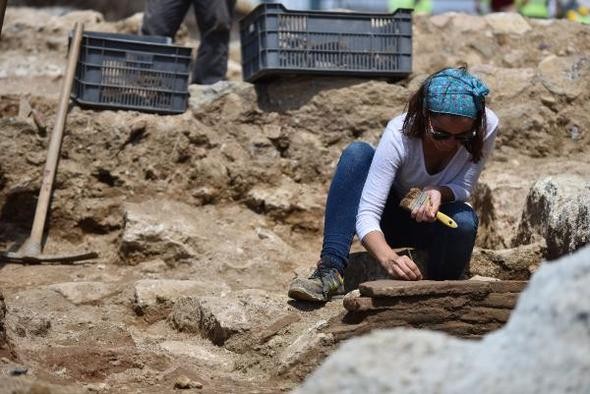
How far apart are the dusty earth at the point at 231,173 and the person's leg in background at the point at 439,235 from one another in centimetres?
41

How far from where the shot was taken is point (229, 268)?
5.03 m

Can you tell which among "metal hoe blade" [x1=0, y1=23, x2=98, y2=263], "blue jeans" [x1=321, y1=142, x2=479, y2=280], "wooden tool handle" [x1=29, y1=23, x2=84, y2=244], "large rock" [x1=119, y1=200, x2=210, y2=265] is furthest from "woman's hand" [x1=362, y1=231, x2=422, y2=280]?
"wooden tool handle" [x1=29, y1=23, x2=84, y2=244]

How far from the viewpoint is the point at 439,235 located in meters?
4.09

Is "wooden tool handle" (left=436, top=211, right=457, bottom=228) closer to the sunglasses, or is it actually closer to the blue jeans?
the blue jeans

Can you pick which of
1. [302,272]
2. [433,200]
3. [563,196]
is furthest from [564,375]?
[302,272]

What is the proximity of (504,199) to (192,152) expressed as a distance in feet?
5.49

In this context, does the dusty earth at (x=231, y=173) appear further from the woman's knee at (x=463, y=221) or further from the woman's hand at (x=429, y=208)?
the woman's hand at (x=429, y=208)

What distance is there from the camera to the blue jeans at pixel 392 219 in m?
4.05

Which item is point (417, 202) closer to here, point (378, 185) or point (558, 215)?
point (378, 185)

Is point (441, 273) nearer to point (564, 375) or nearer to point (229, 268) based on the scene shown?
point (229, 268)

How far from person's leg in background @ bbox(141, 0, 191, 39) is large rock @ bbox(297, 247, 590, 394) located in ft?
13.8

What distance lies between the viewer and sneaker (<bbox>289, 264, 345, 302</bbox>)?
13.4 feet

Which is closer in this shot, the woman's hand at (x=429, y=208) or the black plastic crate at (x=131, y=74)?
the woman's hand at (x=429, y=208)

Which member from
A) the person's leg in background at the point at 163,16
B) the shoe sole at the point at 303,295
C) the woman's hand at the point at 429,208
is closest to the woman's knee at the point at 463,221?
the woman's hand at the point at 429,208
